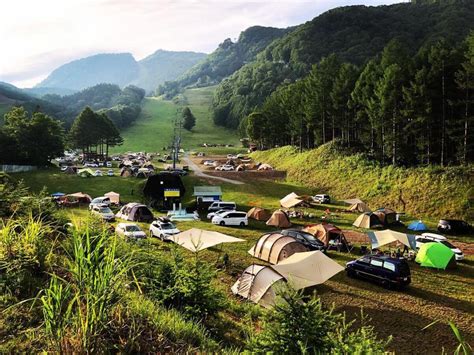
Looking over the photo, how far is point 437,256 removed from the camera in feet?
74.6

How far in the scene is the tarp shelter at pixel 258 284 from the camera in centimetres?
1597

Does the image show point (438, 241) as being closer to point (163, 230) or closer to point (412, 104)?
point (163, 230)

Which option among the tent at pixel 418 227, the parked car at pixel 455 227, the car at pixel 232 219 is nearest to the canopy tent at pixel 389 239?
the tent at pixel 418 227

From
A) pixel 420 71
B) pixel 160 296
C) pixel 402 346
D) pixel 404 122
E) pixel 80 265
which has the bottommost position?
pixel 402 346

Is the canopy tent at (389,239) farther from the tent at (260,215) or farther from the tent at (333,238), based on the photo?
the tent at (260,215)

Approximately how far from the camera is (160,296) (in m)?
8.20

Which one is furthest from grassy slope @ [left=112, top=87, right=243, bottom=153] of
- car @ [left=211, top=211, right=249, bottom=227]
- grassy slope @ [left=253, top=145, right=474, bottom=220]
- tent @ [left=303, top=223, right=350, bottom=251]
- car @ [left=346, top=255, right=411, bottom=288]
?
car @ [left=346, top=255, right=411, bottom=288]

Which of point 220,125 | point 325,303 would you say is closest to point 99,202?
point 325,303

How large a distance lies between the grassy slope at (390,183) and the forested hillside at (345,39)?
312 feet

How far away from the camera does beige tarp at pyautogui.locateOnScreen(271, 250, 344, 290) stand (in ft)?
56.0

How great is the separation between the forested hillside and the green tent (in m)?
127

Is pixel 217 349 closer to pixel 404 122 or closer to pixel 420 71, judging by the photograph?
pixel 420 71

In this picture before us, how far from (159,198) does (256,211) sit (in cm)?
1192

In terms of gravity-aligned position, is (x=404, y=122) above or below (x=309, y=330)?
above
